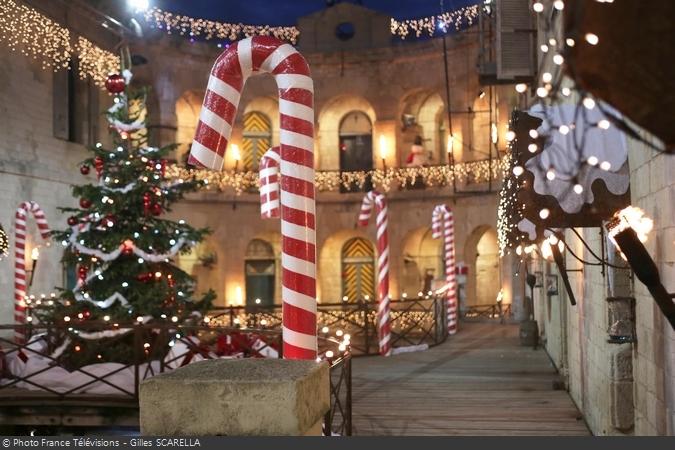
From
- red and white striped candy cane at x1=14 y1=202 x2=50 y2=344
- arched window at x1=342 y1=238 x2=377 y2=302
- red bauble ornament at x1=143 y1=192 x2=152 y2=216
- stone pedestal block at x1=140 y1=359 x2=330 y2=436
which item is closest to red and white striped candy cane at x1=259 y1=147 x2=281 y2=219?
red bauble ornament at x1=143 y1=192 x2=152 y2=216

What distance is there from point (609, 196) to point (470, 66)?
18.6 meters

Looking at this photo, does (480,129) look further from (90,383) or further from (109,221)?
(90,383)

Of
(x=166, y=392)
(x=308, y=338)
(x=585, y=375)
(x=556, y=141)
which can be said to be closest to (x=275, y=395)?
(x=166, y=392)

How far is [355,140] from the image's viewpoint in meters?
27.4

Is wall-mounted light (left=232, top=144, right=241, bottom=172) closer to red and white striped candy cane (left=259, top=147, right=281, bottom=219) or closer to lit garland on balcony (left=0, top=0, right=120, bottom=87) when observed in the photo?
lit garland on balcony (left=0, top=0, right=120, bottom=87)

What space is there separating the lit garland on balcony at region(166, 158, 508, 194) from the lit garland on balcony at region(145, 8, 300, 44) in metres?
4.30

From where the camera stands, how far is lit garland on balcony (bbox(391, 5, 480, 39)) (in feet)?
74.3

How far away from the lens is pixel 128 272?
11969 mm

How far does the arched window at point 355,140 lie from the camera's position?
2727 cm

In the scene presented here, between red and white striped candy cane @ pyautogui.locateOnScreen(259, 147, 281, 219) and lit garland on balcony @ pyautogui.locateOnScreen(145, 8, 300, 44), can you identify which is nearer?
red and white striped candy cane @ pyautogui.locateOnScreen(259, 147, 281, 219)

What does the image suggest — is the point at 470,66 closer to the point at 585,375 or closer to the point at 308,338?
the point at 585,375

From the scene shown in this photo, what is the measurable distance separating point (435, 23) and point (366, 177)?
5.29 meters

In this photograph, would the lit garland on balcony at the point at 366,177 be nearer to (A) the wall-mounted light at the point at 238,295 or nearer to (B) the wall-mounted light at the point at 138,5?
(A) the wall-mounted light at the point at 238,295

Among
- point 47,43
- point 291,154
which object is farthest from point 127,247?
point 47,43
